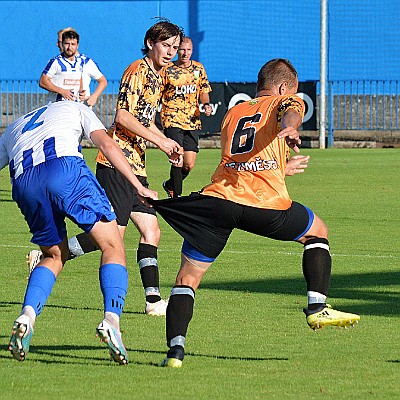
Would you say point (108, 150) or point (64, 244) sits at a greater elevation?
point (108, 150)

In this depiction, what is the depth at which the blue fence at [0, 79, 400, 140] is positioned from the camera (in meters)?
30.2

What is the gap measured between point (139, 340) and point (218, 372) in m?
1.15

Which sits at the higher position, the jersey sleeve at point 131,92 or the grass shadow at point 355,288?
the jersey sleeve at point 131,92

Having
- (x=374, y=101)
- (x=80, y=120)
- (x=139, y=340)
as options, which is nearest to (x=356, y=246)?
Answer: (x=139, y=340)

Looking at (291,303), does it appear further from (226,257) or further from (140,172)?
(226,257)

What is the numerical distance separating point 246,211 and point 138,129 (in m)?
1.79

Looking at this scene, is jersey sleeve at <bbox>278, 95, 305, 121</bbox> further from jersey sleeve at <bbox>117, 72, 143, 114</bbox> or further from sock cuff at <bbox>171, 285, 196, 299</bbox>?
jersey sleeve at <bbox>117, 72, 143, 114</bbox>

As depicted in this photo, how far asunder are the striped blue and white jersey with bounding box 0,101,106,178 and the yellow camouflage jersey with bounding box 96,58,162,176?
5.44 feet

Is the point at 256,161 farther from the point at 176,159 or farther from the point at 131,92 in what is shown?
the point at 131,92

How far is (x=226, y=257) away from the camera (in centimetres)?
1164

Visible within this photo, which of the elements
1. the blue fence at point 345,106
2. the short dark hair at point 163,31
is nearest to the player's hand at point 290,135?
the short dark hair at point 163,31

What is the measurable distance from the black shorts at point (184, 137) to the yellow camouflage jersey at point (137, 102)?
7.06 m

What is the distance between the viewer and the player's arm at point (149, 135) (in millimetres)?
7680

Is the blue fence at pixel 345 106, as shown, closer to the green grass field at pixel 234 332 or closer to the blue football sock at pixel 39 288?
the green grass field at pixel 234 332
